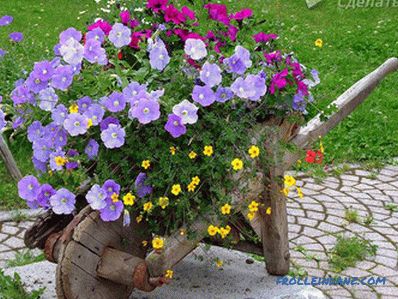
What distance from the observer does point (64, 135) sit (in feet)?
10.8

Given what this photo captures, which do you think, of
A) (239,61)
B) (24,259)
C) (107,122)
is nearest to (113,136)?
(107,122)

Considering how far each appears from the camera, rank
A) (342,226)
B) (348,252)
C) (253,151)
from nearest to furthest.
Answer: (253,151)
(348,252)
(342,226)

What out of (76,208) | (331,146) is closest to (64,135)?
(76,208)

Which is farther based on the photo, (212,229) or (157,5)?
(157,5)

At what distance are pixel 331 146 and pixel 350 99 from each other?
297 cm

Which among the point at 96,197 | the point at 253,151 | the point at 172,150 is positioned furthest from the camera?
the point at 253,151

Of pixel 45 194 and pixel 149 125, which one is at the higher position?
pixel 149 125

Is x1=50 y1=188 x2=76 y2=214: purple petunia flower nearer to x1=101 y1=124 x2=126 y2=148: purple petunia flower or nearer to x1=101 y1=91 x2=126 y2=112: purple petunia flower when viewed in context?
x1=101 y1=124 x2=126 y2=148: purple petunia flower

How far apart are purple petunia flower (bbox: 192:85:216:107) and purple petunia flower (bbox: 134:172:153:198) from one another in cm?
35

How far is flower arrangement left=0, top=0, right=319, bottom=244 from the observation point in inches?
126

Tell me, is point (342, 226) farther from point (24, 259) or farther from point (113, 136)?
point (113, 136)

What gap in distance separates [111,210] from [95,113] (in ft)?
1.22

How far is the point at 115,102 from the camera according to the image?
321cm

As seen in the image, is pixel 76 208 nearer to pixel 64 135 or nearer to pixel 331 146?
pixel 64 135
